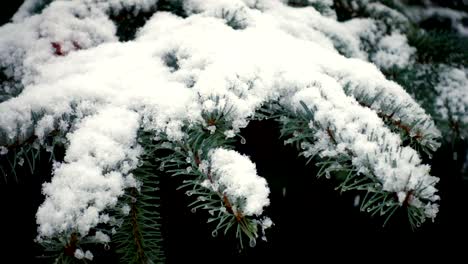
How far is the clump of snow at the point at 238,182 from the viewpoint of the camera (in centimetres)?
83

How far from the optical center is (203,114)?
100 cm

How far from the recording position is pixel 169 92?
108 cm

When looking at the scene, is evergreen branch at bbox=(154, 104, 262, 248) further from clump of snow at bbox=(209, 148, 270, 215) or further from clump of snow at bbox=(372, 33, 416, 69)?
clump of snow at bbox=(372, 33, 416, 69)

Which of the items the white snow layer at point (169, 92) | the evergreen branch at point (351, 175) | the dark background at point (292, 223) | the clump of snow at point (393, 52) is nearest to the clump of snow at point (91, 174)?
the white snow layer at point (169, 92)

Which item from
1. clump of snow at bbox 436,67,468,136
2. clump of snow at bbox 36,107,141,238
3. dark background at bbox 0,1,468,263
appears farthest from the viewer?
dark background at bbox 0,1,468,263

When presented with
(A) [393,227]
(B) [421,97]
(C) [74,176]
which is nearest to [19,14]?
(C) [74,176]

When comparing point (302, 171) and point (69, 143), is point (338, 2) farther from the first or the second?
point (69, 143)

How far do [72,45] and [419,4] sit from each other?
210cm

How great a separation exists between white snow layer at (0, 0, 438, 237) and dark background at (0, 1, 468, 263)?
1.75 feet

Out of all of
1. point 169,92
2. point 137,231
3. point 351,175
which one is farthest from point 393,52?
point 137,231

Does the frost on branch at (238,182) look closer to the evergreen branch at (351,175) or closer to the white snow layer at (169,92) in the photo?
the white snow layer at (169,92)

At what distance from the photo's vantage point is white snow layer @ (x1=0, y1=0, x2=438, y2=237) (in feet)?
2.81

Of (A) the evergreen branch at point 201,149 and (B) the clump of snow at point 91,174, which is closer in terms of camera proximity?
(B) the clump of snow at point 91,174

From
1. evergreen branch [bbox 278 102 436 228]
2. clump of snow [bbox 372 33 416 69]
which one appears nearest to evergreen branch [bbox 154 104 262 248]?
evergreen branch [bbox 278 102 436 228]
